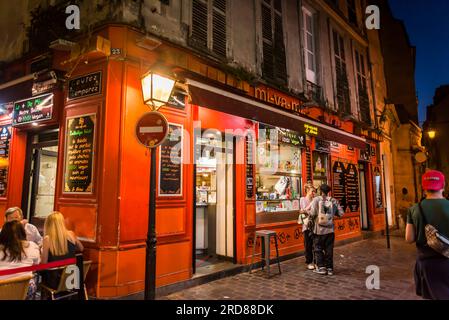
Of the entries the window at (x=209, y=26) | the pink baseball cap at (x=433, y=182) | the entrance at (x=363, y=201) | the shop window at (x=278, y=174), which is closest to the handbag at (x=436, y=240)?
the pink baseball cap at (x=433, y=182)

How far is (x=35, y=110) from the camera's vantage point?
6.21 m

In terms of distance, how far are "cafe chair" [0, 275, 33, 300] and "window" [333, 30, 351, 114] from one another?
1109cm

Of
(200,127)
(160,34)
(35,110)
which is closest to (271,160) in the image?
(200,127)

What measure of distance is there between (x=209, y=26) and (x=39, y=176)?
5276 millimetres

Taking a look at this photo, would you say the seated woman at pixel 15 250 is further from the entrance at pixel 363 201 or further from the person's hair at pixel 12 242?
the entrance at pixel 363 201

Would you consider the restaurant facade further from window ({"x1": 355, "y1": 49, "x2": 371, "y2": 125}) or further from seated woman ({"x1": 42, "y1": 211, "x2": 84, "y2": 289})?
window ({"x1": 355, "y1": 49, "x2": 371, "y2": 125})

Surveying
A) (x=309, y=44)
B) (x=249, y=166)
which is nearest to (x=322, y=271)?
(x=249, y=166)

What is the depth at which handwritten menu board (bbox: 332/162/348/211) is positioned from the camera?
1078cm

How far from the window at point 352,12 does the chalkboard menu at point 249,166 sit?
31.2 feet

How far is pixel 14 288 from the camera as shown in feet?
10.3

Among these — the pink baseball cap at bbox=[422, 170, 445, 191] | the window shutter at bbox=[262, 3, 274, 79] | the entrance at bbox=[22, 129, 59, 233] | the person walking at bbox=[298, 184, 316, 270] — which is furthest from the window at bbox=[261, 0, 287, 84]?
the entrance at bbox=[22, 129, 59, 233]

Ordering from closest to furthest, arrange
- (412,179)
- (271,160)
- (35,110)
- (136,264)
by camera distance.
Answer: (136,264)
(35,110)
(271,160)
(412,179)
